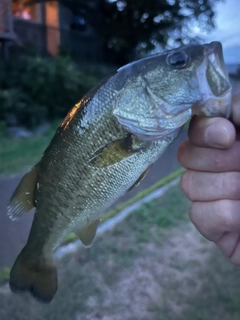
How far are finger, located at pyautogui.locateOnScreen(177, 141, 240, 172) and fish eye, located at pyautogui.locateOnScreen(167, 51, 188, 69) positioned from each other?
19 cm

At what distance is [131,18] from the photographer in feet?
29.8

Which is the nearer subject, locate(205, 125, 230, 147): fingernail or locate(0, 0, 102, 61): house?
locate(205, 125, 230, 147): fingernail

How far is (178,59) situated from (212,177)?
29 cm

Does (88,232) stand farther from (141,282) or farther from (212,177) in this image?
(141,282)

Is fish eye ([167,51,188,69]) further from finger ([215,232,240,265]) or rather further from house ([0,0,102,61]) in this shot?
house ([0,0,102,61])

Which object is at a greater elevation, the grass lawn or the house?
the house

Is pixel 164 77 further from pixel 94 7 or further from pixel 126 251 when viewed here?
pixel 94 7

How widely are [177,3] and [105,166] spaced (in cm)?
810

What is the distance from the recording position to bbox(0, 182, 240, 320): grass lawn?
1.48m

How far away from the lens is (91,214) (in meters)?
0.95

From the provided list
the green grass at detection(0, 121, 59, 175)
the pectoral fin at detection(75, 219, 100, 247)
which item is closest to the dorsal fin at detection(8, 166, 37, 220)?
the pectoral fin at detection(75, 219, 100, 247)

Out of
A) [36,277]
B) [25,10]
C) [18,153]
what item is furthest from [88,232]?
[25,10]

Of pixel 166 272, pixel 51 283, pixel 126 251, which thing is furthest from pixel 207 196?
pixel 126 251

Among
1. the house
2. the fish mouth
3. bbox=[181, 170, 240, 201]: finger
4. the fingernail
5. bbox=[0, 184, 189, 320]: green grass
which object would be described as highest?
the fish mouth
